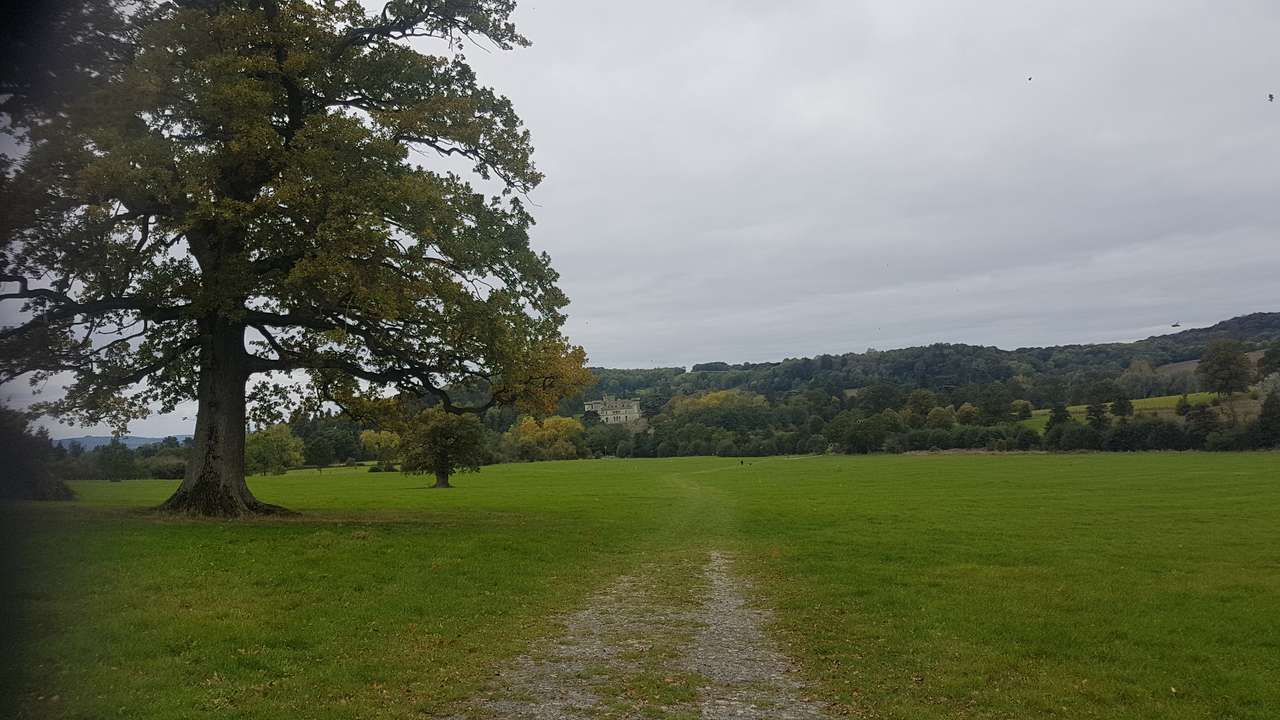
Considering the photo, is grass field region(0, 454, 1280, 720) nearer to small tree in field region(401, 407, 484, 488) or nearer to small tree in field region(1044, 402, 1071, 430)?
small tree in field region(401, 407, 484, 488)

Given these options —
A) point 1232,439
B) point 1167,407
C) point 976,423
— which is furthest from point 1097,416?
point 976,423

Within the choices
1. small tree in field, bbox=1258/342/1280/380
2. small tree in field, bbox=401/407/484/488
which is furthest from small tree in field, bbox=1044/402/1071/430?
small tree in field, bbox=401/407/484/488

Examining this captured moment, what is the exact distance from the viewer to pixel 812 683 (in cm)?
952

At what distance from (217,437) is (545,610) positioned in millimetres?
14877

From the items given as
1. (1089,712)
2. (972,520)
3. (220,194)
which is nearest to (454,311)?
(220,194)

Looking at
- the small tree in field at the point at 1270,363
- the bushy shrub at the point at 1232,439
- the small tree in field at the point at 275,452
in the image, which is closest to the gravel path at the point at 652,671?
the small tree in field at the point at 275,452

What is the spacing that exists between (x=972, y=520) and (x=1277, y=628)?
66.9 feet

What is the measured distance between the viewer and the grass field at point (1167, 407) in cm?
12206

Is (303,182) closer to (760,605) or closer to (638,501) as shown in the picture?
(760,605)

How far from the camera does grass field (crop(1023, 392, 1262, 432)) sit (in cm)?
12206

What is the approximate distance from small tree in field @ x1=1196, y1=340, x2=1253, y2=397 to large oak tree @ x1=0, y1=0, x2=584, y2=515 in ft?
477

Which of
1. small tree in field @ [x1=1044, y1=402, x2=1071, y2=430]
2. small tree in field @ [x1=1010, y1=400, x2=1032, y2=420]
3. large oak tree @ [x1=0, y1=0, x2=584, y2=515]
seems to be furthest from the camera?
small tree in field @ [x1=1010, y1=400, x2=1032, y2=420]

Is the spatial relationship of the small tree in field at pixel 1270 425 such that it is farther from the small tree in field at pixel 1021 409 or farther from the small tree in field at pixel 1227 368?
the small tree in field at pixel 1021 409

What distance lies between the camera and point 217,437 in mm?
23656
